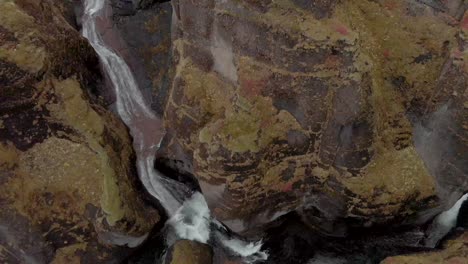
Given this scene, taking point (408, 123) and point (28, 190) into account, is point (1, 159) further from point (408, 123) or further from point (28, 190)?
point (408, 123)

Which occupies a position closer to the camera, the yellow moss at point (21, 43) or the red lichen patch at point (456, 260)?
the red lichen patch at point (456, 260)

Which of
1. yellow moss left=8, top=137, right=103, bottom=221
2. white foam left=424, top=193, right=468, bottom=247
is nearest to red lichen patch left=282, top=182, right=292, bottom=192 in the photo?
white foam left=424, top=193, right=468, bottom=247

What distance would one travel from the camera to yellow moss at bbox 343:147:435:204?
15.7 m

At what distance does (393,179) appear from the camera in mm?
15703

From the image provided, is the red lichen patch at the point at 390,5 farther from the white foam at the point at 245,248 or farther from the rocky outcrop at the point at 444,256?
the white foam at the point at 245,248

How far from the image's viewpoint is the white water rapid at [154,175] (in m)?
19.0

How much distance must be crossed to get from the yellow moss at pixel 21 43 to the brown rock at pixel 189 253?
8.77 metres

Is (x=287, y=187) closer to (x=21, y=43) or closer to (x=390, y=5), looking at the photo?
(x=390, y=5)

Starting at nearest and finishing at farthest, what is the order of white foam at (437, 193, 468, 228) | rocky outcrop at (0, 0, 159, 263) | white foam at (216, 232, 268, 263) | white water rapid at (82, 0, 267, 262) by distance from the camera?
rocky outcrop at (0, 0, 159, 263)
white foam at (437, 193, 468, 228)
white foam at (216, 232, 268, 263)
white water rapid at (82, 0, 267, 262)

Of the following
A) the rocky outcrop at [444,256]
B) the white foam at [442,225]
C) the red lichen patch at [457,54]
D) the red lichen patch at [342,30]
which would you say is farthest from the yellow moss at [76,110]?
the white foam at [442,225]

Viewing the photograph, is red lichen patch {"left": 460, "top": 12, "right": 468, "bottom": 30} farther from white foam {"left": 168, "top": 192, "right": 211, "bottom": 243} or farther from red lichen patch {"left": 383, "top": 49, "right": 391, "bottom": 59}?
white foam {"left": 168, "top": 192, "right": 211, "bottom": 243}

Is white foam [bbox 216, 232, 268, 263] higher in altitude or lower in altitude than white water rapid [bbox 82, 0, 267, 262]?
lower

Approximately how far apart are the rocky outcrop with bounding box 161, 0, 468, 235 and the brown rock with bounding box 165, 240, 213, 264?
229cm

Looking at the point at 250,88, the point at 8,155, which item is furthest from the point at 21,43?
the point at 250,88
